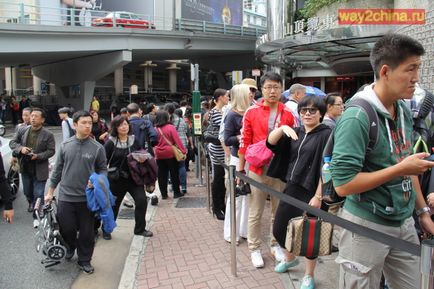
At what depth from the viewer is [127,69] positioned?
159 feet

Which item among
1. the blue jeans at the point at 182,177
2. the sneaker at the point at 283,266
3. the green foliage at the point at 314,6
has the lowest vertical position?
the sneaker at the point at 283,266

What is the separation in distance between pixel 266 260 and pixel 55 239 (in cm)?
235

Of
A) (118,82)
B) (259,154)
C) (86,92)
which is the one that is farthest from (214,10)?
(259,154)

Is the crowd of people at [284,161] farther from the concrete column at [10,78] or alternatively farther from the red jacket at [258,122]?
the concrete column at [10,78]

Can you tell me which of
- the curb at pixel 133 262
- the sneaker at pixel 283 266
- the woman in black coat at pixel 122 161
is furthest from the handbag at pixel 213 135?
the sneaker at pixel 283 266

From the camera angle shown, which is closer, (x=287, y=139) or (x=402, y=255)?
(x=402, y=255)

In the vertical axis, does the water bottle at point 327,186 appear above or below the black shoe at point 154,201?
above

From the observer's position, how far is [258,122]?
437 centimetres

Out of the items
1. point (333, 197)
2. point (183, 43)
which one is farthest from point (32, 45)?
point (333, 197)

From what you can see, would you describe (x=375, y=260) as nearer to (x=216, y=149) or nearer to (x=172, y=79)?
(x=216, y=149)

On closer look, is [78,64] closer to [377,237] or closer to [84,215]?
[84,215]

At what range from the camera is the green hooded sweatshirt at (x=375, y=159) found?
6.69 ft

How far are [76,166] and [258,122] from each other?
207cm

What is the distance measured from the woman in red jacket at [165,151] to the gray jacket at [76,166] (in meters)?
2.64
